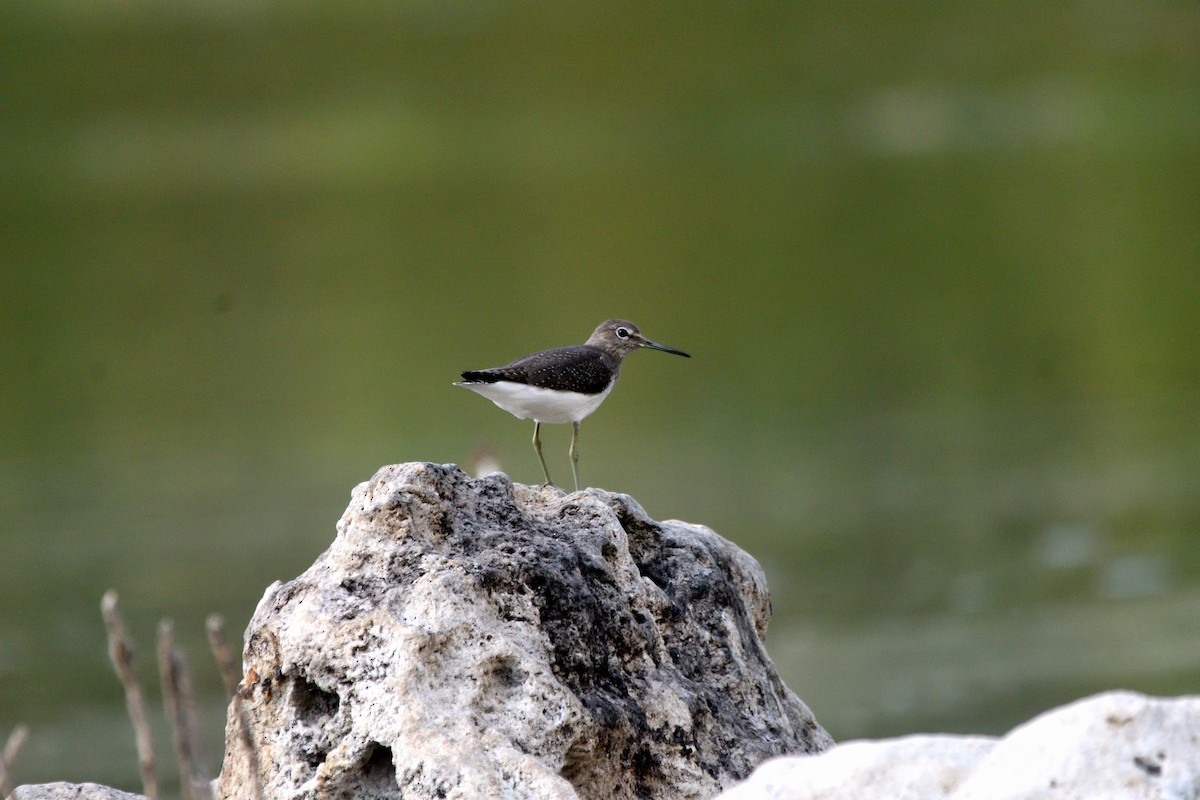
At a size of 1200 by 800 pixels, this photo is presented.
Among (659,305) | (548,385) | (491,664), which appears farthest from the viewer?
(659,305)


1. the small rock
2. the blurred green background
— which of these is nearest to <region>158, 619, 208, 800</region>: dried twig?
the small rock

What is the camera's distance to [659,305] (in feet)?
103

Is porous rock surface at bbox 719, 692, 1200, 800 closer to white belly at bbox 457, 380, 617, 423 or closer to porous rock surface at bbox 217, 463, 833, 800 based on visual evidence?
porous rock surface at bbox 217, 463, 833, 800

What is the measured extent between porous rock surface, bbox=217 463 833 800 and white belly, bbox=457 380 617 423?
175cm

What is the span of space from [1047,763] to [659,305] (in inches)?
1099

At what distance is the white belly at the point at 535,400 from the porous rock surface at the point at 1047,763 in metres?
3.76

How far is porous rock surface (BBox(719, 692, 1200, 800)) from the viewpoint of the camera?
3402 mm

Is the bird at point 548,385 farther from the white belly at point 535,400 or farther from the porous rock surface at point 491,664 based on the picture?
the porous rock surface at point 491,664

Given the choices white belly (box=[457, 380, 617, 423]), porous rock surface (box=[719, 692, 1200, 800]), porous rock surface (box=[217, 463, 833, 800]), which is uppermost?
white belly (box=[457, 380, 617, 423])

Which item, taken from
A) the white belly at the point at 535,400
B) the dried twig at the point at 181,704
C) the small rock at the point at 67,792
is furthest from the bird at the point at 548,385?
the dried twig at the point at 181,704

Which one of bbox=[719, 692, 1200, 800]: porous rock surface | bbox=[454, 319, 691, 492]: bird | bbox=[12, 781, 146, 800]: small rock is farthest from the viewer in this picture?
bbox=[454, 319, 691, 492]: bird

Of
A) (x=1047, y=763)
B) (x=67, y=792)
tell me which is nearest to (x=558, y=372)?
(x=67, y=792)

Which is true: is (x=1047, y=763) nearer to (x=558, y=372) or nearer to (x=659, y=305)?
(x=558, y=372)

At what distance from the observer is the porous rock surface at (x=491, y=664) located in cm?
464
